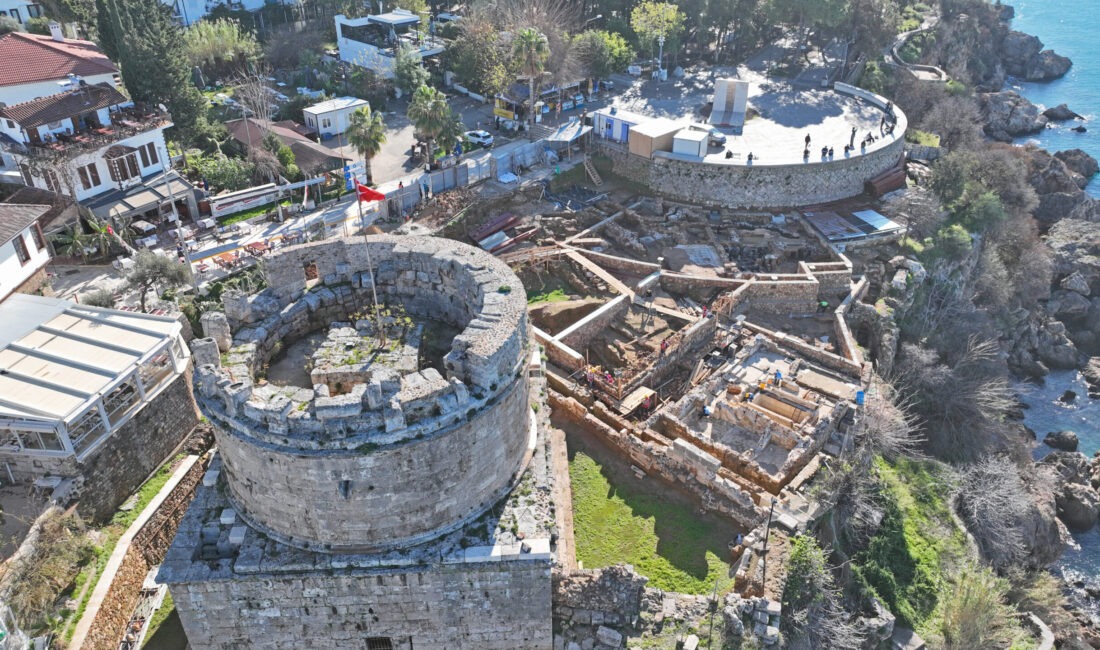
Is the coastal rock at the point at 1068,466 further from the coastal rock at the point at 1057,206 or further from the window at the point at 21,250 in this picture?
the window at the point at 21,250

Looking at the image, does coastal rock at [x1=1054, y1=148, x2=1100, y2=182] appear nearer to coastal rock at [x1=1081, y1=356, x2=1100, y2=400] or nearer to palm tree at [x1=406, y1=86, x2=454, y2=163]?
coastal rock at [x1=1081, y1=356, x2=1100, y2=400]

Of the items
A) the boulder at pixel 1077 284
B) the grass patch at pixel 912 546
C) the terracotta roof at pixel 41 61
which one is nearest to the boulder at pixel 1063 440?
the grass patch at pixel 912 546

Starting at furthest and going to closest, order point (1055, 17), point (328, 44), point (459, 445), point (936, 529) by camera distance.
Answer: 1. point (1055, 17)
2. point (328, 44)
3. point (936, 529)
4. point (459, 445)

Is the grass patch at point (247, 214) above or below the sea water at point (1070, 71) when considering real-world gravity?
above

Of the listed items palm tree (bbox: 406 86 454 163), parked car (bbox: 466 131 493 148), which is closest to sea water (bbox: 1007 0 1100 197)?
parked car (bbox: 466 131 493 148)

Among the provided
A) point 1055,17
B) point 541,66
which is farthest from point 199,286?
point 1055,17

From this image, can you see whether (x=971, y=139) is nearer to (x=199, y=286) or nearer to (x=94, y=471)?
(x=199, y=286)

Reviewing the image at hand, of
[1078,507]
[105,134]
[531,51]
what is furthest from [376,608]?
[531,51]
